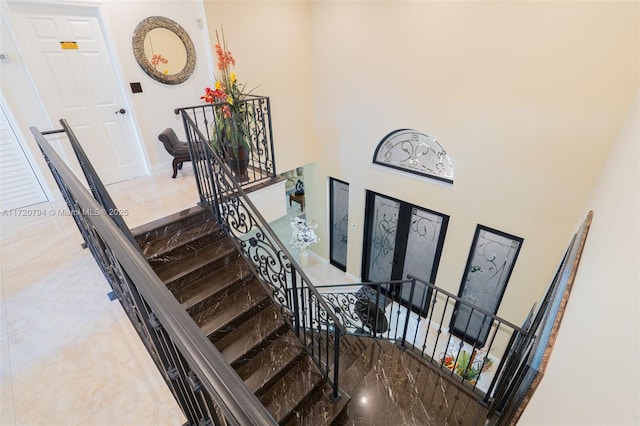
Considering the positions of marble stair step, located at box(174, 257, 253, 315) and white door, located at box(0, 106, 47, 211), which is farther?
white door, located at box(0, 106, 47, 211)

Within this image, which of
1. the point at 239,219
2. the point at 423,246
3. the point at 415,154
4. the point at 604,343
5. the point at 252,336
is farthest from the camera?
the point at 423,246

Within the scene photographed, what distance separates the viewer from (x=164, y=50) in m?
4.00

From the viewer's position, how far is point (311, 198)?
632 cm

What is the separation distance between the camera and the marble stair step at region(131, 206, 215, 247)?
2.81 metres

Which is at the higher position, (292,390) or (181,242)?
(181,242)

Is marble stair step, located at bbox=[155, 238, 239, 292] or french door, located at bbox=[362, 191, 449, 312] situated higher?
marble stair step, located at bbox=[155, 238, 239, 292]

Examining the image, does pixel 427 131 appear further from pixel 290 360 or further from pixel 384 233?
pixel 290 360

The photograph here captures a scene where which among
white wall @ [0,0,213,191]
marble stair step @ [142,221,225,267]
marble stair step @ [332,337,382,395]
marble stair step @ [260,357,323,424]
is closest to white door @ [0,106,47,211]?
white wall @ [0,0,213,191]

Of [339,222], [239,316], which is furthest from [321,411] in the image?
[339,222]

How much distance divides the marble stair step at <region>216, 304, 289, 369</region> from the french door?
2.27 meters

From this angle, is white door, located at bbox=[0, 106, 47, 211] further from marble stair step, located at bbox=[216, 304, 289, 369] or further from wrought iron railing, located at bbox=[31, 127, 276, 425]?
wrought iron railing, located at bbox=[31, 127, 276, 425]

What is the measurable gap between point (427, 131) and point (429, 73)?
0.73 metres

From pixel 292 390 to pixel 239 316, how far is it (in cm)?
78

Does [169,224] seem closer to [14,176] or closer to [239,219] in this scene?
[239,219]
